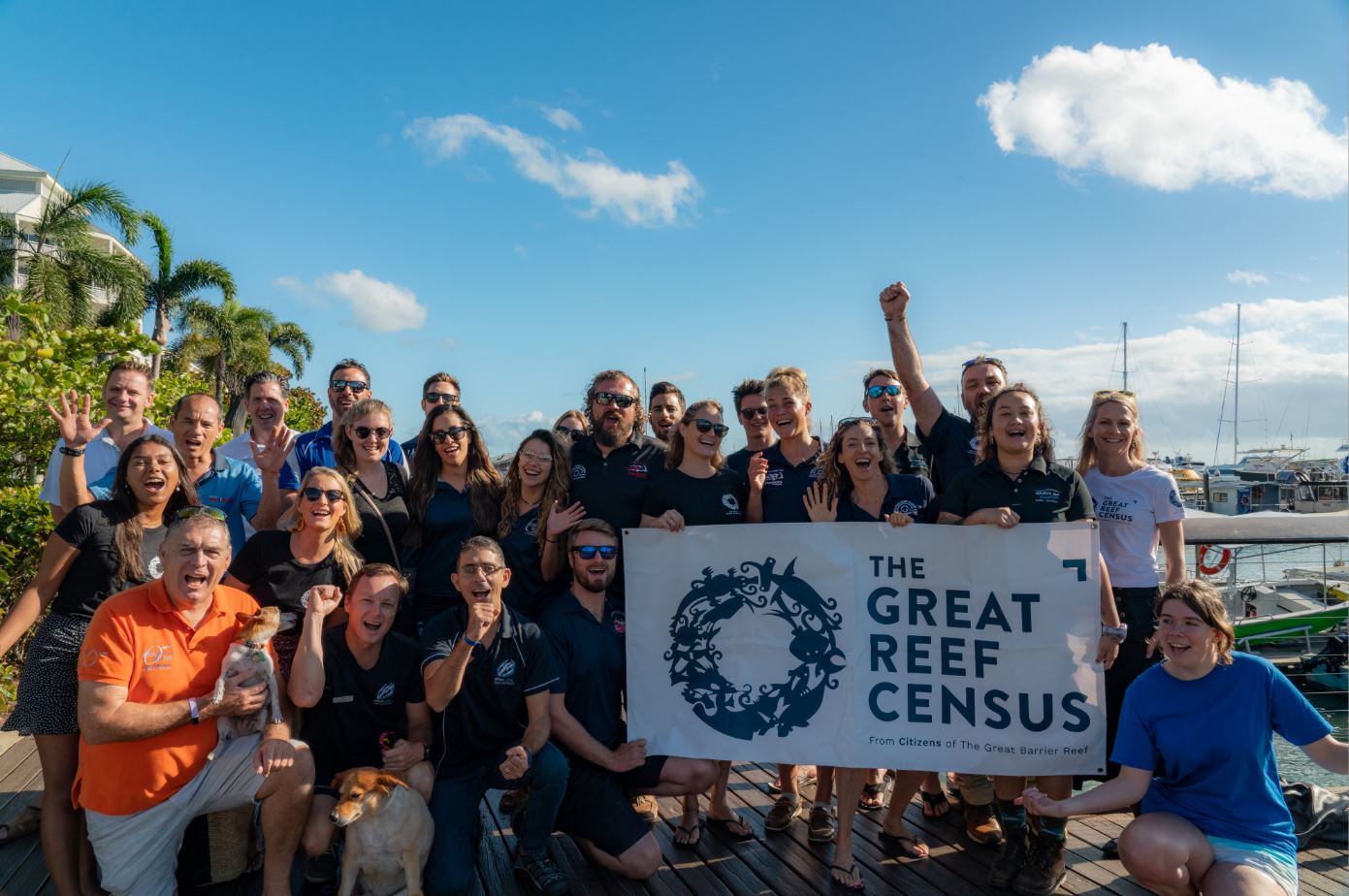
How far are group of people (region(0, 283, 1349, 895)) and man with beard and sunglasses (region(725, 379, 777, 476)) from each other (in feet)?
0.08

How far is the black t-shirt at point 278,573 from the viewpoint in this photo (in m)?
4.46


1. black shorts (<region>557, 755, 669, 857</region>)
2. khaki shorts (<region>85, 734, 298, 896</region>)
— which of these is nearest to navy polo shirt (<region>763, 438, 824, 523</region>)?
black shorts (<region>557, 755, 669, 857</region>)

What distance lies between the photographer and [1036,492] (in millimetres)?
4582

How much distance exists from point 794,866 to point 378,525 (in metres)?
3.21

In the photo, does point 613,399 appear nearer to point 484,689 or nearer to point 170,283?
point 484,689

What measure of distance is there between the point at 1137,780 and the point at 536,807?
3091 mm

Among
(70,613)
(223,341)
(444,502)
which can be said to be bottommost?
(70,613)

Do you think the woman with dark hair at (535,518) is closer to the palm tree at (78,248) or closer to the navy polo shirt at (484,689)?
the navy polo shirt at (484,689)

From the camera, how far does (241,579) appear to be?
4.53m

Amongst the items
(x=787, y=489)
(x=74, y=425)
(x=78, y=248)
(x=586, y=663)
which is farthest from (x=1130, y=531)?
(x=78, y=248)

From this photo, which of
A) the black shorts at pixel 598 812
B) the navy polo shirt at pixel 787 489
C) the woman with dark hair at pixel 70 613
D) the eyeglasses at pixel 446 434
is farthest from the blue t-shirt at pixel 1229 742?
the woman with dark hair at pixel 70 613

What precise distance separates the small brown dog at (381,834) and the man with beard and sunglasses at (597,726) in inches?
35.8

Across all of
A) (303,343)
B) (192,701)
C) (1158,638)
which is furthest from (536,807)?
(303,343)

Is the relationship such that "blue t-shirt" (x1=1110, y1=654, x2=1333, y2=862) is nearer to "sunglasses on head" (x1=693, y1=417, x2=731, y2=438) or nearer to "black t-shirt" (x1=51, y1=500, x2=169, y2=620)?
"sunglasses on head" (x1=693, y1=417, x2=731, y2=438)
